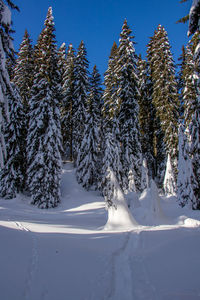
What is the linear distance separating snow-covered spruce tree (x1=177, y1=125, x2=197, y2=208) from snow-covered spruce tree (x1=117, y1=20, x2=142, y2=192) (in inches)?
251

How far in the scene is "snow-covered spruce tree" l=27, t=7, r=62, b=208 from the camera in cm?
1994

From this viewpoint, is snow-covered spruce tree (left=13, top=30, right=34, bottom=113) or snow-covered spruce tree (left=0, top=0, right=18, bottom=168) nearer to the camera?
snow-covered spruce tree (left=0, top=0, right=18, bottom=168)

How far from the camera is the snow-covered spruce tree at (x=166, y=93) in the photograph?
23.0 m

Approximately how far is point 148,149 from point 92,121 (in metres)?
9.01

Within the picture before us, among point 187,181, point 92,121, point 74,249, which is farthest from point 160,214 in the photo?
point 92,121

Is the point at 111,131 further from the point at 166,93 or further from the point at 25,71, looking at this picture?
the point at 25,71

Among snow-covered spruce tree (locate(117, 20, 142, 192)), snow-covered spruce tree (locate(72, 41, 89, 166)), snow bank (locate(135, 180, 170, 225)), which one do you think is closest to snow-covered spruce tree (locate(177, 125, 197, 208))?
snow bank (locate(135, 180, 170, 225))

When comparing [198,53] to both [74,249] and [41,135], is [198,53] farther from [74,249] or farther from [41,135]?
[41,135]

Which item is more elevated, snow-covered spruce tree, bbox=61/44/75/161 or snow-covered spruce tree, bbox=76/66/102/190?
snow-covered spruce tree, bbox=61/44/75/161

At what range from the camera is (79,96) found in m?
28.9

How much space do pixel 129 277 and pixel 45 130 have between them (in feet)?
60.7

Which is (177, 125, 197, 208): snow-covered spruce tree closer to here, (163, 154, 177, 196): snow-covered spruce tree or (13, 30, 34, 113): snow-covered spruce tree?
(163, 154, 177, 196): snow-covered spruce tree

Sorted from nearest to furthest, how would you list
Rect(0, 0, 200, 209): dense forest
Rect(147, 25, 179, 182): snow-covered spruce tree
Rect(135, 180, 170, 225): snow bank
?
Rect(135, 180, 170, 225): snow bank → Rect(0, 0, 200, 209): dense forest → Rect(147, 25, 179, 182): snow-covered spruce tree

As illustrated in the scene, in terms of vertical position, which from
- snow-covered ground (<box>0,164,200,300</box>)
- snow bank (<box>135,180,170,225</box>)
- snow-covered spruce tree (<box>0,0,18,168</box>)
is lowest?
snow bank (<box>135,180,170,225</box>)
